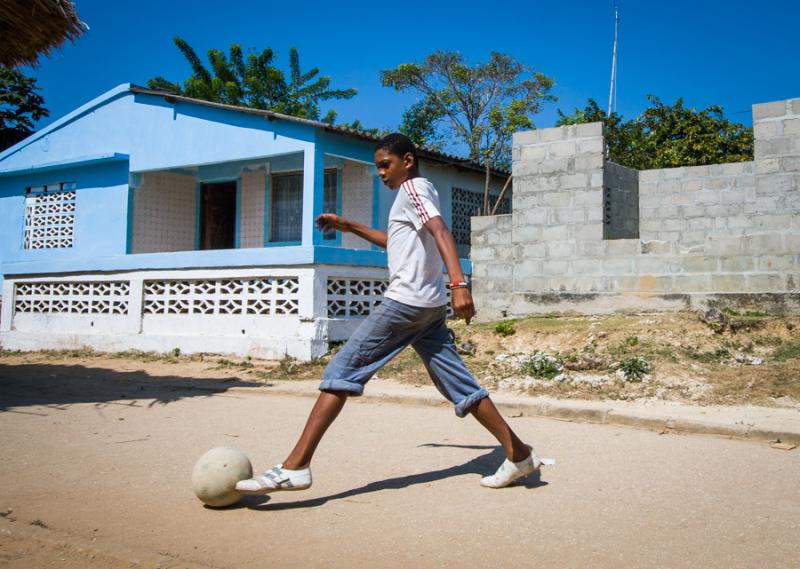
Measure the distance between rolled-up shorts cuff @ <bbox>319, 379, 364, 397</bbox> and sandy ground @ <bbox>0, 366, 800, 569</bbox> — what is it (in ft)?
1.95

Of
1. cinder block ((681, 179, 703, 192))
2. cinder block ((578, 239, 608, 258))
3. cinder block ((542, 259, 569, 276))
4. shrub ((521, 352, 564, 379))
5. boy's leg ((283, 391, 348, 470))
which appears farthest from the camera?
cinder block ((681, 179, 703, 192))

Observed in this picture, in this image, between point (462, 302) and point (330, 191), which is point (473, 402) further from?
point (330, 191)

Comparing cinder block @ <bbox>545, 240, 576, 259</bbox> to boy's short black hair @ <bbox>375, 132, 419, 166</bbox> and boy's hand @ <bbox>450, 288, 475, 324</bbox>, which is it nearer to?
boy's short black hair @ <bbox>375, 132, 419, 166</bbox>

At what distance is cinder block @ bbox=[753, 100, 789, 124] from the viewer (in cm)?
959

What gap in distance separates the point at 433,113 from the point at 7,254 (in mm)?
18018

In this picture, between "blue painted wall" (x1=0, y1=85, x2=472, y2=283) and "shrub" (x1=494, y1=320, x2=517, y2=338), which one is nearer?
"shrub" (x1=494, y1=320, x2=517, y2=338)

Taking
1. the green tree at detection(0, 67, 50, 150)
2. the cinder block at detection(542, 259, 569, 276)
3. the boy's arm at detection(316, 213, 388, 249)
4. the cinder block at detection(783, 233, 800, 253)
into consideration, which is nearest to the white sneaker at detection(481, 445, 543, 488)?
the boy's arm at detection(316, 213, 388, 249)

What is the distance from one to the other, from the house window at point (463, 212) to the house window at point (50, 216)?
27.0 feet

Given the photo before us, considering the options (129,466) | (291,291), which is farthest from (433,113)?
(129,466)

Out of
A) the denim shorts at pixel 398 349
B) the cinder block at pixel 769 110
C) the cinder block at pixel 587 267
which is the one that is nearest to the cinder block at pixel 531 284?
the cinder block at pixel 587 267

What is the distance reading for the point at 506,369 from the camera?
27.9 feet

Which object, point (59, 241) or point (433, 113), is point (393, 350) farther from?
point (433, 113)

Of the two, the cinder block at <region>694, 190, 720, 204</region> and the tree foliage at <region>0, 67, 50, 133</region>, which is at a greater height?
the tree foliage at <region>0, 67, 50, 133</region>

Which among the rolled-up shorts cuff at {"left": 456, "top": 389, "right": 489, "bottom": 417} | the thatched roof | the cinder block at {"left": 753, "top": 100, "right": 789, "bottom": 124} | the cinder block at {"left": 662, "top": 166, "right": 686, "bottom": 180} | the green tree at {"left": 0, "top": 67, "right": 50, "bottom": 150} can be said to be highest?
the green tree at {"left": 0, "top": 67, "right": 50, "bottom": 150}
